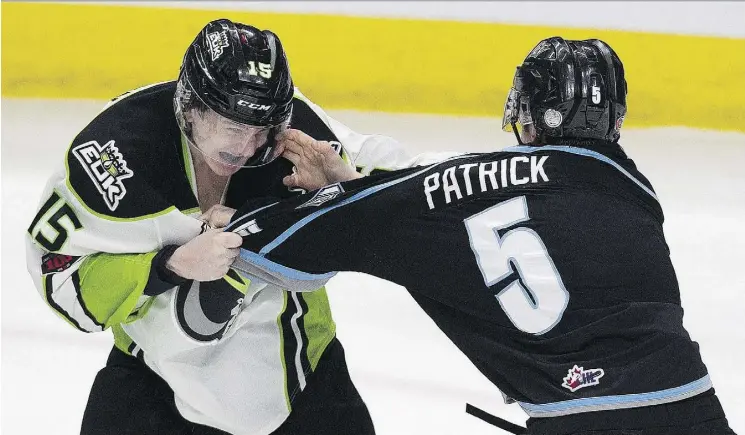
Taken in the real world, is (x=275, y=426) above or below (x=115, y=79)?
below

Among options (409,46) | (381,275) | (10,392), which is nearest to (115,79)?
(409,46)

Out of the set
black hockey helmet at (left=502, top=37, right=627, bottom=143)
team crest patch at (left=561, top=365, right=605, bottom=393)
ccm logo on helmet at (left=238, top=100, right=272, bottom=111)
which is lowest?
team crest patch at (left=561, top=365, right=605, bottom=393)

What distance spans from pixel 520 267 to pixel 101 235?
694 mm

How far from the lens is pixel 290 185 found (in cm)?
194

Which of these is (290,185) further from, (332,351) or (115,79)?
(115,79)

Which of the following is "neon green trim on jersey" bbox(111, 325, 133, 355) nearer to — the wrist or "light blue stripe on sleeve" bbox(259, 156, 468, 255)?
the wrist

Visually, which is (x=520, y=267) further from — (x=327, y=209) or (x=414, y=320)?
(x=414, y=320)

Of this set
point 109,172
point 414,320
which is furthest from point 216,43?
point 414,320

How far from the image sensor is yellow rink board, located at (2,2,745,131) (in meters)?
4.65

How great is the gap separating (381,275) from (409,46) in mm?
3244

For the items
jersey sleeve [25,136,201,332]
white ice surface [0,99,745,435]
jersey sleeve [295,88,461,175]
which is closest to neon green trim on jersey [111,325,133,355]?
jersey sleeve [25,136,201,332]

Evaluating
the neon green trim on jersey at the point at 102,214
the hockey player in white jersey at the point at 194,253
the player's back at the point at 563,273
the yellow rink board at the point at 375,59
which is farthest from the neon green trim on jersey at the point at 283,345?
the yellow rink board at the point at 375,59

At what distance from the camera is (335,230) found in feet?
5.49

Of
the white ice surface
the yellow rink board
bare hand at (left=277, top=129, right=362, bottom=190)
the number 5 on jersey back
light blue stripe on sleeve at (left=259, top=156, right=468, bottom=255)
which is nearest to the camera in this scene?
the number 5 on jersey back
